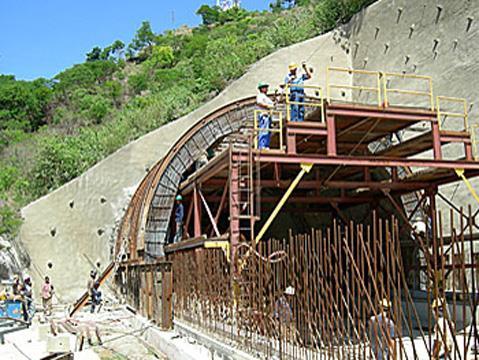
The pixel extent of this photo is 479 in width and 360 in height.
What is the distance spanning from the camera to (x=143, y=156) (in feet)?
78.6

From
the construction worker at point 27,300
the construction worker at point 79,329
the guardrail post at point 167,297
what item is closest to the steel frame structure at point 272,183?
the guardrail post at point 167,297

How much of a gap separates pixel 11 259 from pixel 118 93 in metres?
36.4

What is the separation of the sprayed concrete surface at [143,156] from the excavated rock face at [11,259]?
31 centimetres

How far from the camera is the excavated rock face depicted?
68.5 feet

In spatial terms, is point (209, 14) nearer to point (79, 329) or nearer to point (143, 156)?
point (143, 156)

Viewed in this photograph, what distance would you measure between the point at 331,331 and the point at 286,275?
64.2 inches

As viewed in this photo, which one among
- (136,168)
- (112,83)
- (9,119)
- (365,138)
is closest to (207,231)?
(136,168)

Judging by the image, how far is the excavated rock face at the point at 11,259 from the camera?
20.9 m

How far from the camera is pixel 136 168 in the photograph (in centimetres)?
2386

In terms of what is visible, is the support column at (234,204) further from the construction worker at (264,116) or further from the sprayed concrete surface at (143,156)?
the sprayed concrete surface at (143,156)

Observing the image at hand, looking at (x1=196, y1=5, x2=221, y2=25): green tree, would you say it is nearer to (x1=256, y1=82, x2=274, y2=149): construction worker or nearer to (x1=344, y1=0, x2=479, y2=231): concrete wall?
(x1=344, y1=0, x2=479, y2=231): concrete wall

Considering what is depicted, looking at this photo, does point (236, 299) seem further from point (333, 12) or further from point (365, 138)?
point (333, 12)

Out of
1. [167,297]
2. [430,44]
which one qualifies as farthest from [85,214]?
[430,44]

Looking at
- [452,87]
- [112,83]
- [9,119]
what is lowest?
[452,87]
